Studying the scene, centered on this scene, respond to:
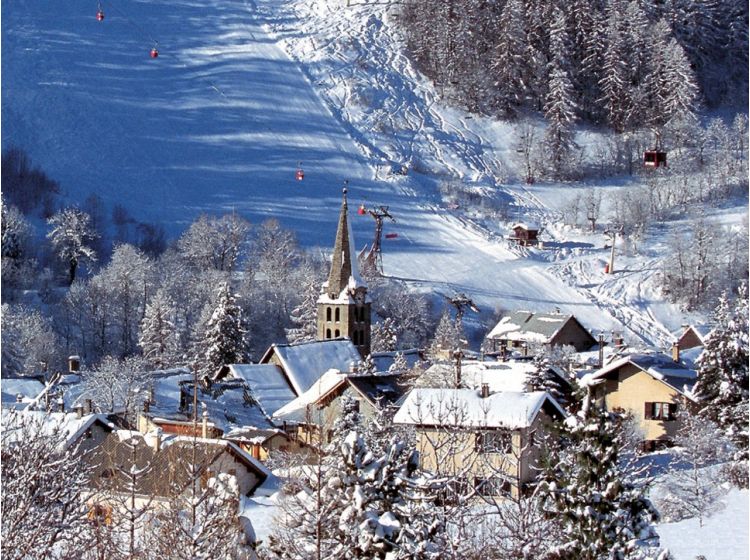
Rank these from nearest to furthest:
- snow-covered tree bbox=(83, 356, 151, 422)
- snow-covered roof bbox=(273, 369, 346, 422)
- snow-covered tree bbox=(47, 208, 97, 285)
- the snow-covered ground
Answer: the snow-covered ground < snow-covered roof bbox=(273, 369, 346, 422) < snow-covered tree bbox=(83, 356, 151, 422) < snow-covered tree bbox=(47, 208, 97, 285)

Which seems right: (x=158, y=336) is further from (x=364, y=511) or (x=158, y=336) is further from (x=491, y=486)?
(x=364, y=511)

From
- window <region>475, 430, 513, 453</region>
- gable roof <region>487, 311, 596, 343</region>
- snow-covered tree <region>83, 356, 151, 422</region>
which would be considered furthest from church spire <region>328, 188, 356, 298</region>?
window <region>475, 430, 513, 453</region>

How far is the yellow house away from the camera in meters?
41.5

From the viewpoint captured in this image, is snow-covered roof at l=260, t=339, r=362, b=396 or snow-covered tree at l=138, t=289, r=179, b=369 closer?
snow-covered roof at l=260, t=339, r=362, b=396

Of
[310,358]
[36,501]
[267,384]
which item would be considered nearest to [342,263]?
[310,358]

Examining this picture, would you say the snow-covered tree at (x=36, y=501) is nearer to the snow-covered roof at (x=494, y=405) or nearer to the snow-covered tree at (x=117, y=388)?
the snow-covered roof at (x=494, y=405)

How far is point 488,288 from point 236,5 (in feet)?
187

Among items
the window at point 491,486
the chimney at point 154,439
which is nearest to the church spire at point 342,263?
the chimney at point 154,439

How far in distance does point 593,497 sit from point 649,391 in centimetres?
2648

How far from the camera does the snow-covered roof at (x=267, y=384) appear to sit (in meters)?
48.7

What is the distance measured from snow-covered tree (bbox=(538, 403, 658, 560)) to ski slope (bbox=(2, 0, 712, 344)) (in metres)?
61.6

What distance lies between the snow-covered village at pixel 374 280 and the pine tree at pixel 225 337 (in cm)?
17

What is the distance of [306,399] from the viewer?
46094 mm

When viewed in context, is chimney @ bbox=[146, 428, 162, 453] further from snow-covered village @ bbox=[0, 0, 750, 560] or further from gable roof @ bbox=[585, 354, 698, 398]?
gable roof @ bbox=[585, 354, 698, 398]
